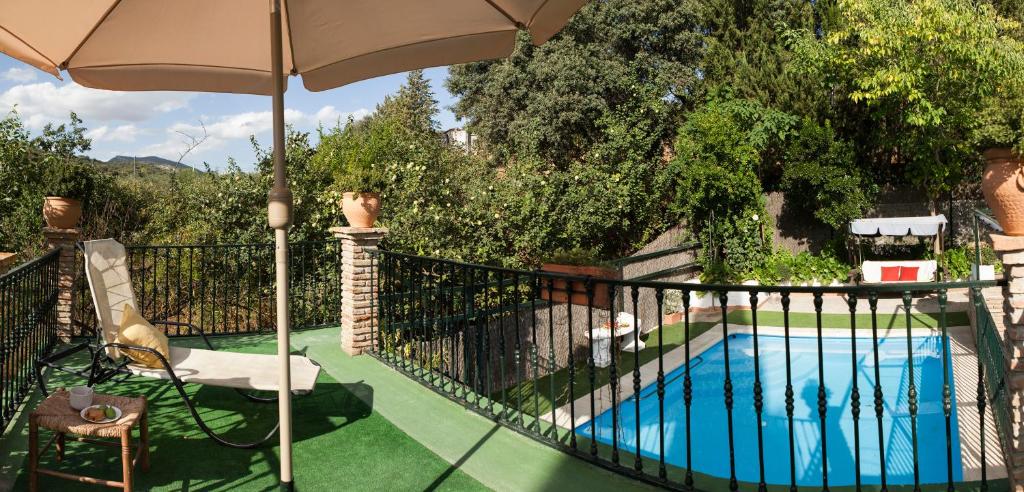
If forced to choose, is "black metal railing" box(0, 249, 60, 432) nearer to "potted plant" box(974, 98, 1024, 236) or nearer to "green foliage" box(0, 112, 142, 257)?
"green foliage" box(0, 112, 142, 257)

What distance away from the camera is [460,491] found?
2.95 metres

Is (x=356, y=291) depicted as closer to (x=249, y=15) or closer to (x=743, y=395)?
(x=249, y=15)

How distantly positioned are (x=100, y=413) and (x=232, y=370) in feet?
3.35

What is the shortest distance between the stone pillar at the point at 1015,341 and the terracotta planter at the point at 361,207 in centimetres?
458

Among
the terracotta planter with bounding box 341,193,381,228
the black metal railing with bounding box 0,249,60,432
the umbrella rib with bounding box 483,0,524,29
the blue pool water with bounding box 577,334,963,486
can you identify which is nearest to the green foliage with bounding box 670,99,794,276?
the blue pool water with bounding box 577,334,963,486

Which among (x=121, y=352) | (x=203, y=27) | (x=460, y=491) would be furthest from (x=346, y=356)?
(x=203, y=27)

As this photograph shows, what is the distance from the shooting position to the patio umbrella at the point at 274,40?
2.32 m

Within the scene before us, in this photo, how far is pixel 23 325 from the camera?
157 inches

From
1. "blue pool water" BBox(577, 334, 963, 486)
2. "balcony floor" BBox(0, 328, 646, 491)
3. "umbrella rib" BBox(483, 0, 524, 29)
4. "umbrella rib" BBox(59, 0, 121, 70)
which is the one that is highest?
"umbrella rib" BBox(483, 0, 524, 29)

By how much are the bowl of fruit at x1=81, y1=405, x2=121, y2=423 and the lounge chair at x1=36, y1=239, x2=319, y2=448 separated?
47cm

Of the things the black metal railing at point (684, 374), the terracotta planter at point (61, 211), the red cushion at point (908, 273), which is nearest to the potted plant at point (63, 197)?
the terracotta planter at point (61, 211)

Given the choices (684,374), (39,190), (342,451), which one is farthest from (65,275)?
(684,374)

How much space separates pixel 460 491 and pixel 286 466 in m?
1.05

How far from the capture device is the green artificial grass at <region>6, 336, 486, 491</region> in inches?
120
